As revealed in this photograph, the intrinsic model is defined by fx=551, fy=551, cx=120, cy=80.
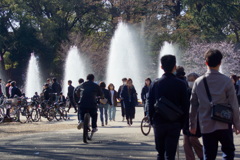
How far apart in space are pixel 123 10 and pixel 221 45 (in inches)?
471

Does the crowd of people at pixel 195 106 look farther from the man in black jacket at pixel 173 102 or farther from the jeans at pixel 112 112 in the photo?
the jeans at pixel 112 112

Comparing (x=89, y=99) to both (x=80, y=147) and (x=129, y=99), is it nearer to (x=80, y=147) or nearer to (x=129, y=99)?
(x=80, y=147)

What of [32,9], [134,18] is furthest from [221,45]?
[32,9]

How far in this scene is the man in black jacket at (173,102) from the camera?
675cm

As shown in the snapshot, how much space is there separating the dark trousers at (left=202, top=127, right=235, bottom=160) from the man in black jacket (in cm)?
59

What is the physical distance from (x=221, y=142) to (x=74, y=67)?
1834 inches

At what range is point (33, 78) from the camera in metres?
55.8

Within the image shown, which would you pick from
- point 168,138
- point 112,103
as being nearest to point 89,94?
point 168,138

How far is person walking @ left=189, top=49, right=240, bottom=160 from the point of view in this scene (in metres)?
6.18

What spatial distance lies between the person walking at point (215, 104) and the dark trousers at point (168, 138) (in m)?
0.51

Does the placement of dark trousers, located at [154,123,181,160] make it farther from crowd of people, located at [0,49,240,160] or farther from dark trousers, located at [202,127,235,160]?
dark trousers, located at [202,127,235,160]

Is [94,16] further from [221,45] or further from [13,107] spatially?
[13,107]

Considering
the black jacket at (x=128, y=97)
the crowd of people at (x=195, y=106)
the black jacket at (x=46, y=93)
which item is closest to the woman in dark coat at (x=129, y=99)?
the black jacket at (x=128, y=97)

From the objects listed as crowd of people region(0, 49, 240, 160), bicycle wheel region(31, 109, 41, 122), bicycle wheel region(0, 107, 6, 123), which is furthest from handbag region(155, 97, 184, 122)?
bicycle wheel region(31, 109, 41, 122)
